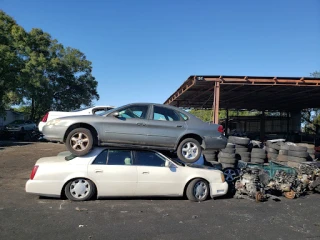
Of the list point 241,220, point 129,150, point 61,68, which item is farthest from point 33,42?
point 241,220

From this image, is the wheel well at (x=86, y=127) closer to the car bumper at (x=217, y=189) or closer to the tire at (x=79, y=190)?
the tire at (x=79, y=190)

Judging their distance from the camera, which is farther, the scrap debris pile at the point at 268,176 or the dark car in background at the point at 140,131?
the scrap debris pile at the point at 268,176

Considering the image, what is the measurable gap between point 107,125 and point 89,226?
2112mm

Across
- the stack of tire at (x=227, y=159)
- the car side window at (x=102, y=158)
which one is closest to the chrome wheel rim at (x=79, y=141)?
the car side window at (x=102, y=158)

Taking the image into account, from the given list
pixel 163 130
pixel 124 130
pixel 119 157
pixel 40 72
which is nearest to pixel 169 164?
pixel 163 130

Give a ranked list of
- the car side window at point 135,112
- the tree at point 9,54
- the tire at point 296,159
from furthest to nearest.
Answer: the tree at point 9,54 → the tire at point 296,159 → the car side window at point 135,112

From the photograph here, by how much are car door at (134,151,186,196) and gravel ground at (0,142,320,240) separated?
280 mm

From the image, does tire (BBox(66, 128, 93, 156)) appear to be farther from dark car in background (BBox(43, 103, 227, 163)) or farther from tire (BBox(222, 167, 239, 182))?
tire (BBox(222, 167, 239, 182))

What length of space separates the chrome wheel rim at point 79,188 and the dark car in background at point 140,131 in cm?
75

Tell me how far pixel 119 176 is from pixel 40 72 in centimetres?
2466

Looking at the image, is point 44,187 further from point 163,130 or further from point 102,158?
point 163,130

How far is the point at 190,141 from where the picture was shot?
6824 millimetres

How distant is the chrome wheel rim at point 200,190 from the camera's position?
7391 mm

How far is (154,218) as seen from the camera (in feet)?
19.7
